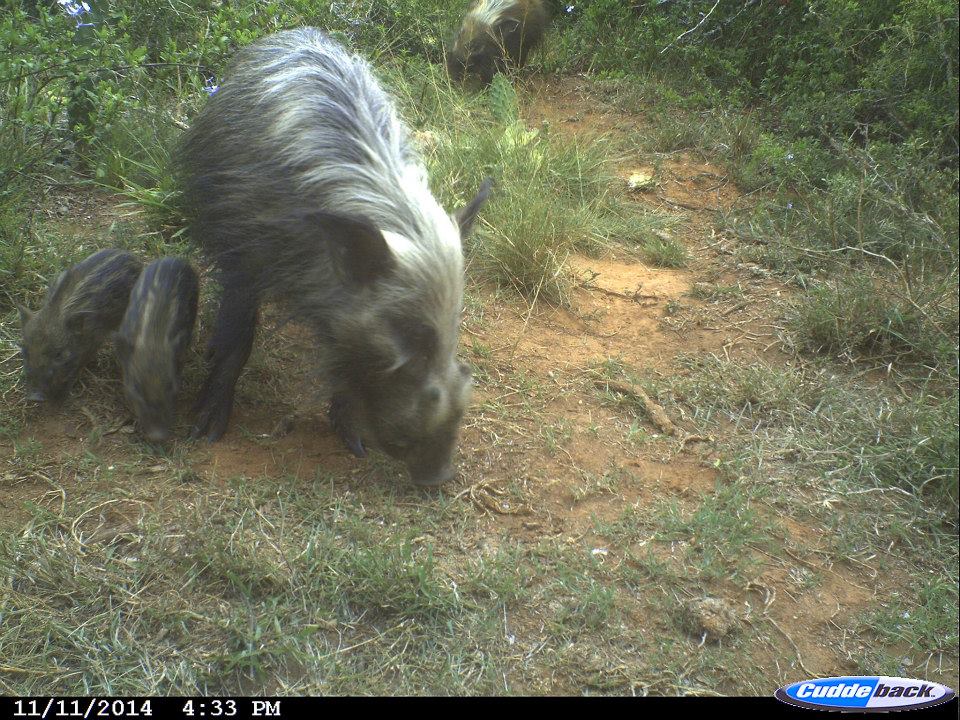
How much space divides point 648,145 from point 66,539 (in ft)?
17.5

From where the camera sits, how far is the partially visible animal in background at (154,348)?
14.1 feet

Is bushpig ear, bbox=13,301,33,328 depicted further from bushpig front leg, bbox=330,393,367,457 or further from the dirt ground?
bushpig front leg, bbox=330,393,367,457

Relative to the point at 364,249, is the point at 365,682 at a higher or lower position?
lower

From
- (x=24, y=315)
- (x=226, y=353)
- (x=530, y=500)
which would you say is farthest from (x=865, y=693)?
(x=24, y=315)

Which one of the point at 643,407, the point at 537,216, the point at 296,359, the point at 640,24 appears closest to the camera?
the point at 643,407

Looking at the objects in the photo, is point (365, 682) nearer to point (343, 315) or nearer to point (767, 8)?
point (343, 315)

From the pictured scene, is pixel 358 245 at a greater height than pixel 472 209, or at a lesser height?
greater

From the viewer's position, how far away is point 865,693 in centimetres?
302

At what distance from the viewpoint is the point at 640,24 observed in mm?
8312

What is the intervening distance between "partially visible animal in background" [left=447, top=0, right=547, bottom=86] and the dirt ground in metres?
3.28

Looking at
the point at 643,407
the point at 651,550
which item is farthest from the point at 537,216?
the point at 651,550

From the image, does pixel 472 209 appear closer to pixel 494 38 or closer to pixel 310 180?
pixel 310 180

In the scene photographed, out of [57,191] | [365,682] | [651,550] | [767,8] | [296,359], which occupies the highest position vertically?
[57,191]

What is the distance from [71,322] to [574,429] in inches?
99.3
